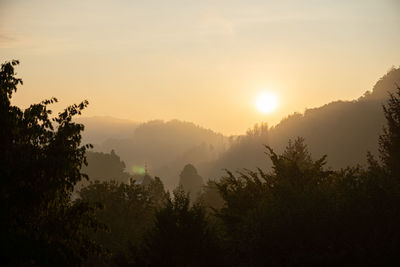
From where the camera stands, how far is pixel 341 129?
146m

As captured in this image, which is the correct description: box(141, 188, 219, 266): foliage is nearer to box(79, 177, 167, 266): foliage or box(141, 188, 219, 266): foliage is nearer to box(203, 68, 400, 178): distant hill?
box(79, 177, 167, 266): foliage

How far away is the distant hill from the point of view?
130000 millimetres

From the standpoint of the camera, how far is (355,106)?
510 feet

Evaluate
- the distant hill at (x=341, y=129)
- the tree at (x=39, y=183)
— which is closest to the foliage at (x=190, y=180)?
the distant hill at (x=341, y=129)

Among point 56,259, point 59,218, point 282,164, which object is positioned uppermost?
point 282,164

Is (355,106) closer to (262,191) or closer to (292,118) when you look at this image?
(292,118)

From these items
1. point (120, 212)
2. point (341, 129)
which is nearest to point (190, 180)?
point (341, 129)

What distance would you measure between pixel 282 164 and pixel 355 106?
140788 mm

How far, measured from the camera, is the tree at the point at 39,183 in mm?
12016

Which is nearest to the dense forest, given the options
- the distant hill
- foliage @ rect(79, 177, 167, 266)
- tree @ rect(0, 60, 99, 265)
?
tree @ rect(0, 60, 99, 265)

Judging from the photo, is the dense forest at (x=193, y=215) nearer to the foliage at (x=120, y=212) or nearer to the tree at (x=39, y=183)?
the tree at (x=39, y=183)

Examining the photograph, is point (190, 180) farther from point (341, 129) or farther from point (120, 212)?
point (120, 212)

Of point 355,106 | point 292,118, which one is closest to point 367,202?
point 355,106

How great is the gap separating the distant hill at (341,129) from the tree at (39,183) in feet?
356
